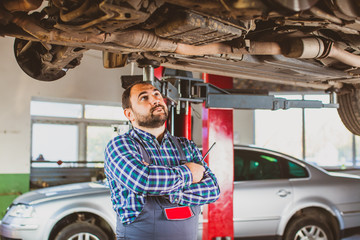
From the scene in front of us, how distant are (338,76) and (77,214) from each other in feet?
9.50

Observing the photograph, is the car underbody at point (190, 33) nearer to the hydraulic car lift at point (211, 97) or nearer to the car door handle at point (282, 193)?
the hydraulic car lift at point (211, 97)

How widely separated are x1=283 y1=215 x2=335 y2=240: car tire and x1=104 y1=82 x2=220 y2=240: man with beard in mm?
2948

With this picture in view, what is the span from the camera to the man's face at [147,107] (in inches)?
78.9

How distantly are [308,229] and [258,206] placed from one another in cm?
71

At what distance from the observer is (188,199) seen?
1.92 metres

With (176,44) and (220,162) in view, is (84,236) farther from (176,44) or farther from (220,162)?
(176,44)

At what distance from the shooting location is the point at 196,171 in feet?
6.32

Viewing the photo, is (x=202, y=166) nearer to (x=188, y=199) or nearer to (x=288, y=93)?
(x=188, y=199)

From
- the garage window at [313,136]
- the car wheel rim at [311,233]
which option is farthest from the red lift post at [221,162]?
the garage window at [313,136]

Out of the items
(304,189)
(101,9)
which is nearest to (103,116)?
(304,189)

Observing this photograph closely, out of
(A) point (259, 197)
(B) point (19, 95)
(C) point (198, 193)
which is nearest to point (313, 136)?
(A) point (259, 197)

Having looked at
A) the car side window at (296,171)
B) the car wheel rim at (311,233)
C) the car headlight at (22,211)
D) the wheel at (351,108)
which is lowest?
the car wheel rim at (311,233)

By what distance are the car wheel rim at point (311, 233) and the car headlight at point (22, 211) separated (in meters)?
2.96

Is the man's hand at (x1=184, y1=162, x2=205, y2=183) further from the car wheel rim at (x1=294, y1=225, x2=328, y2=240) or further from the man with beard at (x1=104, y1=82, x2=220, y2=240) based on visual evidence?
the car wheel rim at (x1=294, y1=225, x2=328, y2=240)
